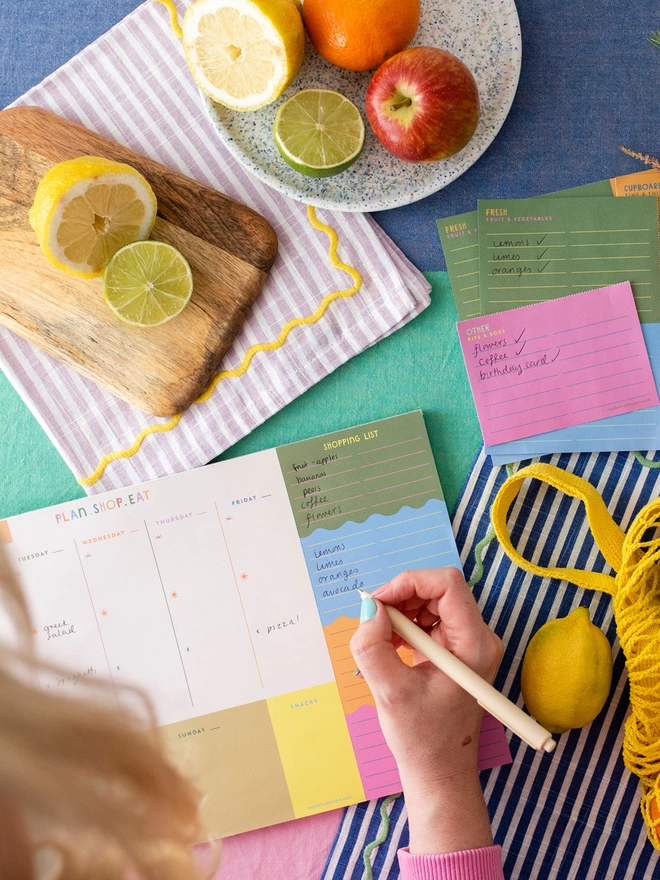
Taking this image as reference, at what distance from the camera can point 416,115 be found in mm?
770

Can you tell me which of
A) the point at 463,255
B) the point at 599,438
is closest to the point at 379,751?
the point at 599,438

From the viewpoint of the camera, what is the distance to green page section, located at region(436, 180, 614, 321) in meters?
0.88

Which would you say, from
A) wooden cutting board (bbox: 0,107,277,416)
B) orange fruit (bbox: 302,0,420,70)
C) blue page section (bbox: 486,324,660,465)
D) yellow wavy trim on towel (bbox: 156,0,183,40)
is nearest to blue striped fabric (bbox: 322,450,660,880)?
blue page section (bbox: 486,324,660,465)

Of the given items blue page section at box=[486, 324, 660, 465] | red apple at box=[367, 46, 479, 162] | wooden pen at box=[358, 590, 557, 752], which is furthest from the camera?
blue page section at box=[486, 324, 660, 465]

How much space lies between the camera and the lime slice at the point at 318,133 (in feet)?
2.64

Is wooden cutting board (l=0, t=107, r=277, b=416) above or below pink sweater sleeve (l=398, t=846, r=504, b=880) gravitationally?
above

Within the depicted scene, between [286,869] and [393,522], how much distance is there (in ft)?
1.35

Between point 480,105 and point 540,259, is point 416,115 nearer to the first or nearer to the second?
point 480,105

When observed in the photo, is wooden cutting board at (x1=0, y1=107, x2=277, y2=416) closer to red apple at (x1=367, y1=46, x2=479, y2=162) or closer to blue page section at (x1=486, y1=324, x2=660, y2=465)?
red apple at (x1=367, y1=46, x2=479, y2=162)

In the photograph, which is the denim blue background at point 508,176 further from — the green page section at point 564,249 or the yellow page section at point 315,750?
the yellow page section at point 315,750

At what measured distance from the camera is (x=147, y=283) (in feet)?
2.67

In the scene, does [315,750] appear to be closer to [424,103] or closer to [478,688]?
[478,688]

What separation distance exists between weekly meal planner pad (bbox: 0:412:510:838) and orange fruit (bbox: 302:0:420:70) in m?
0.40

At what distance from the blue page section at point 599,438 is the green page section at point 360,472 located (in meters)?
0.09
